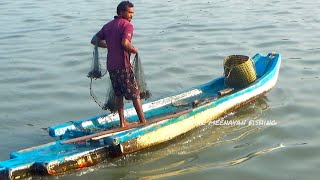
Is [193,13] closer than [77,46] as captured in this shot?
No

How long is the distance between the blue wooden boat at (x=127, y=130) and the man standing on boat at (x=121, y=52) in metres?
0.34

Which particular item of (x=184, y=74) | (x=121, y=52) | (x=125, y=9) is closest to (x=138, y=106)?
(x=121, y=52)

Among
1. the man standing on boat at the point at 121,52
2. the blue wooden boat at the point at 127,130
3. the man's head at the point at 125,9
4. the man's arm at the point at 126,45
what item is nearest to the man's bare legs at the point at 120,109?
the man standing on boat at the point at 121,52

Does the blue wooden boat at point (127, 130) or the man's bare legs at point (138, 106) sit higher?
the man's bare legs at point (138, 106)

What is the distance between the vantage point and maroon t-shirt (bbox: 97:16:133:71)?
648 cm

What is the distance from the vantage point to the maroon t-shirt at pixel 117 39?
648cm

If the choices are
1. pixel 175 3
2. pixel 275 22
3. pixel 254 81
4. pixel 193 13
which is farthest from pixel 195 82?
pixel 175 3

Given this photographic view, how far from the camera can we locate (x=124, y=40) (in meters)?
6.45

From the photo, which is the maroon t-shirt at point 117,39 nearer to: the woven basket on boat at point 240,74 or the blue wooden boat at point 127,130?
the blue wooden boat at point 127,130

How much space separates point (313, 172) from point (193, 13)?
11.1 meters

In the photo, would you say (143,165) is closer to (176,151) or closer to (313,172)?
(176,151)

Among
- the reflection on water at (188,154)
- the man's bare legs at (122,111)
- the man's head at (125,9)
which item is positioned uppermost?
the man's head at (125,9)

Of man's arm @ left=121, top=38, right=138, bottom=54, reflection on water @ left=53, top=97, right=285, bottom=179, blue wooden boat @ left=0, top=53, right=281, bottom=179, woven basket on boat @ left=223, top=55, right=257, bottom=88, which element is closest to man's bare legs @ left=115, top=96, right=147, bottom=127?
blue wooden boat @ left=0, top=53, right=281, bottom=179

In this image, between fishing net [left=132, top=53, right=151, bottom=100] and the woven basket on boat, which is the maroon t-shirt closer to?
fishing net [left=132, top=53, right=151, bottom=100]
